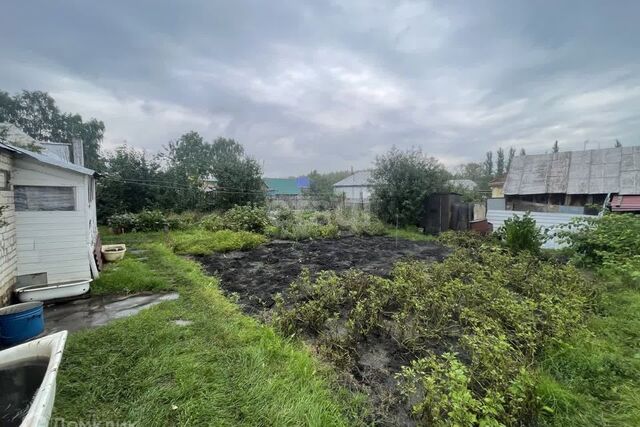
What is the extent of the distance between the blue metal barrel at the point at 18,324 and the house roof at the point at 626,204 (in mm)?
12386

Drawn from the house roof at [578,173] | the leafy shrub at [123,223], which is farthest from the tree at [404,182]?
the leafy shrub at [123,223]

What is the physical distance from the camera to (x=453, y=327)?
2797mm

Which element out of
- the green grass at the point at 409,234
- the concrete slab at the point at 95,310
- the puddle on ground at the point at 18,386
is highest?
the puddle on ground at the point at 18,386

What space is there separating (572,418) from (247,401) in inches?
82.2

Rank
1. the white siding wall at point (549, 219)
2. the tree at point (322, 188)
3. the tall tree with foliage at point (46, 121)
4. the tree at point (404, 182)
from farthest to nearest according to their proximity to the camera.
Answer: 1. the tall tree with foliage at point (46, 121)
2. the tree at point (322, 188)
3. the tree at point (404, 182)
4. the white siding wall at point (549, 219)

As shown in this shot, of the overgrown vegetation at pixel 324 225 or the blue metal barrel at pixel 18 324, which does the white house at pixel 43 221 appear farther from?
the overgrown vegetation at pixel 324 225

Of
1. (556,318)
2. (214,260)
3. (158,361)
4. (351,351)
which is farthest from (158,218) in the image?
(556,318)

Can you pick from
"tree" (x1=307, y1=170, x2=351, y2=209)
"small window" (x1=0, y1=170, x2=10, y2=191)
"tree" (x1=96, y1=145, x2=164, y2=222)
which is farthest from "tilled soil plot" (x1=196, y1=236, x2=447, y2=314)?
"tree" (x1=96, y1=145, x2=164, y2=222)

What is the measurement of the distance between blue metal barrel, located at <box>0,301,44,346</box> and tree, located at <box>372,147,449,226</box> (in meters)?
9.36

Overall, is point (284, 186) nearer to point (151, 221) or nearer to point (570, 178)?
point (151, 221)

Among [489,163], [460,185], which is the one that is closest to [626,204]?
[460,185]

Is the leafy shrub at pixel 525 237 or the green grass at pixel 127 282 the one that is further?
the leafy shrub at pixel 525 237

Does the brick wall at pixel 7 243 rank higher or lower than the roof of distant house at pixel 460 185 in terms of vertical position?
lower

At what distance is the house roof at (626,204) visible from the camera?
7.24m
